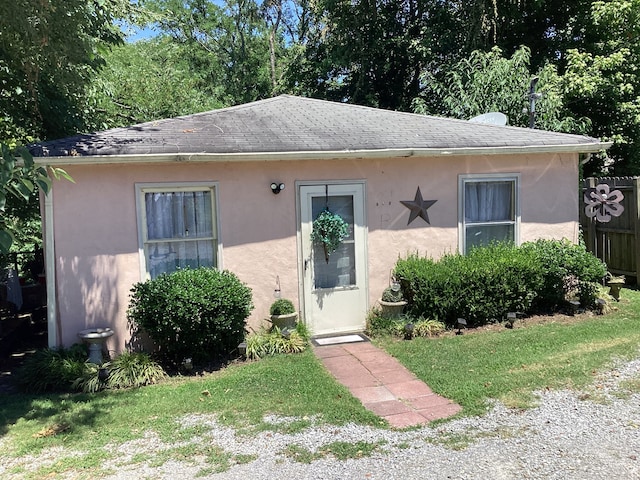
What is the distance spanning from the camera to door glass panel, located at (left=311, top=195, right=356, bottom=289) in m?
7.27

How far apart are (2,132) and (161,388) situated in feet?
16.2

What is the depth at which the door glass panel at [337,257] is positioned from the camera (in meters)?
7.27

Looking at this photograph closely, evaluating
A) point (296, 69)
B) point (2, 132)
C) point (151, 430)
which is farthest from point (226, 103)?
point (151, 430)

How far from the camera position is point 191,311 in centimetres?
580

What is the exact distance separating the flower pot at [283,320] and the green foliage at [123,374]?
5.14 feet

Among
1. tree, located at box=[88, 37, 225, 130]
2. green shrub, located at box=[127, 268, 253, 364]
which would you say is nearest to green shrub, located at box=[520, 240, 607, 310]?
green shrub, located at box=[127, 268, 253, 364]

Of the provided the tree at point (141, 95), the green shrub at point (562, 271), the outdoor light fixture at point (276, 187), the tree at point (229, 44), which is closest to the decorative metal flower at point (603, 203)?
the green shrub at point (562, 271)

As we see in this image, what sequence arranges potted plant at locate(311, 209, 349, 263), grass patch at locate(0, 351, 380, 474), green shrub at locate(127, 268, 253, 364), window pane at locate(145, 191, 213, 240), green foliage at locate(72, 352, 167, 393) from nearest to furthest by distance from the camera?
grass patch at locate(0, 351, 380, 474)
green foliage at locate(72, 352, 167, 393)
green shrub at locate(127, 268, 253, 364)
window pane at locate(145, 191, 213, 240)
potted plant at locate(311, 209, 349, 263)

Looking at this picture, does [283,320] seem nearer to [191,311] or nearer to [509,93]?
[191,311]

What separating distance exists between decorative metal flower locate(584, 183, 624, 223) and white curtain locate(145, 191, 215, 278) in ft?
20.9

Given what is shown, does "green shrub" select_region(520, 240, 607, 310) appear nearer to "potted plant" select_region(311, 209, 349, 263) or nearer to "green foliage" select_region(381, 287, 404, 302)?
"green foliage" select_region(381, 287, 404, 302)

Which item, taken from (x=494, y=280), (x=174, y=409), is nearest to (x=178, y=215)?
(x=174, y=409)

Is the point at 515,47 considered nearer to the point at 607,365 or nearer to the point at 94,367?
the point at 607,365

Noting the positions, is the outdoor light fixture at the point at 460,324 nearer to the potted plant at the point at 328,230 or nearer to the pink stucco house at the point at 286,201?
the pink stucco house at the point at 286,201
